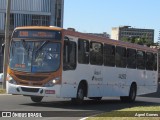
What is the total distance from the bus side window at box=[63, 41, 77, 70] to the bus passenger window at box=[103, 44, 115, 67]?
3.20 meters

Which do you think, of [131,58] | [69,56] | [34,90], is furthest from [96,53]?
[131,58]

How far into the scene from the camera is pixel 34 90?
62.9 ft

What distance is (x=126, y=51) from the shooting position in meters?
25.8

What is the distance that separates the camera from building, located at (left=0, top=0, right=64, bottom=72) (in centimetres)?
6900

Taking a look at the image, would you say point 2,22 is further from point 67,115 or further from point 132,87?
point 67,115

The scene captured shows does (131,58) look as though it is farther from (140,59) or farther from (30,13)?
(30,13)

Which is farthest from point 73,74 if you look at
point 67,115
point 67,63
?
point 67,115

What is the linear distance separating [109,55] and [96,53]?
61.9 inches

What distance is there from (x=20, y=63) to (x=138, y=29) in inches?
4575

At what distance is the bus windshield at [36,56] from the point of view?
19.2 m

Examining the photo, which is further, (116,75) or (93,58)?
(116,75)

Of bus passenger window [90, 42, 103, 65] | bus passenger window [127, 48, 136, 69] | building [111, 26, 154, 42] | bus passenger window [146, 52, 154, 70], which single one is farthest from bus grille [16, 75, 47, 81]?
building [111, 26, 154, 42]

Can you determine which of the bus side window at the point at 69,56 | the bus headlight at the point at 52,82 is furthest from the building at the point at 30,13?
the bus headlight at the point at 52,82

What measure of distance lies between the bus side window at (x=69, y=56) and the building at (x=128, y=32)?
288 ft
